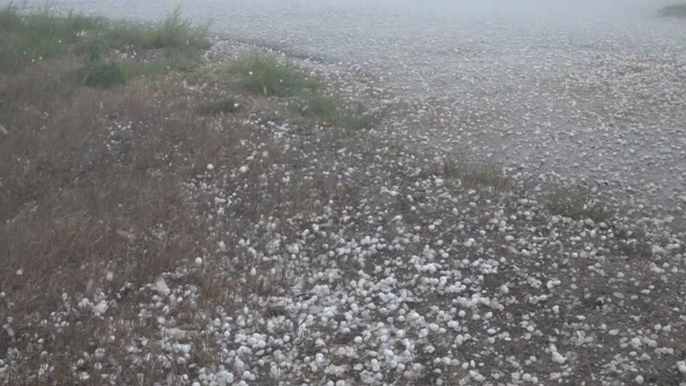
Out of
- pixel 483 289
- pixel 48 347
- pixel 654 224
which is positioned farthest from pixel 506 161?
pixel 48 347

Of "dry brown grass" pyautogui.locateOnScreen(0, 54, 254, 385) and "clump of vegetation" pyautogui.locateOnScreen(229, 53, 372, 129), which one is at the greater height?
"clump of vegetation" pyautogui.locateOnScreen(229, 53, 372, 129)

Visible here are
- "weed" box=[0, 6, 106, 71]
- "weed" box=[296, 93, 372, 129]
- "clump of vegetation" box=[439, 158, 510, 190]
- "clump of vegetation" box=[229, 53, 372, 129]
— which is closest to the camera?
"clump of vegetation" box=[439, 158, 510, 190]

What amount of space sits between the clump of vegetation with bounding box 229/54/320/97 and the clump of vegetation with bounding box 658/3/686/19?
31.7 feet

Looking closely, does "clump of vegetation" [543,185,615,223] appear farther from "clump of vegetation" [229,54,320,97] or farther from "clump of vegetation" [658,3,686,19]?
"clump of vegetation" [658,3,686,19]

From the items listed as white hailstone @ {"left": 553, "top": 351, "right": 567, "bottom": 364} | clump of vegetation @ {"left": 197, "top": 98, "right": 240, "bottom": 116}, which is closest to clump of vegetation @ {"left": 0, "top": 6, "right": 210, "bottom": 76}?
clump of vegetation @ {"left": 197, "top": 98, "right": 240, "bottom": 116}

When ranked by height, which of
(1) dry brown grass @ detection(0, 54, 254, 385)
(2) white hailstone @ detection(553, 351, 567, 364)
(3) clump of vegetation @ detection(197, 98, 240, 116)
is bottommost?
(2) white hailstone @ detection(553, 351, 567, 364)

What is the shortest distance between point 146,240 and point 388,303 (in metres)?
1.72

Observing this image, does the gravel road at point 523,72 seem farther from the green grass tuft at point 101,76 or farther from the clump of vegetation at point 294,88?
the green grass tuft at point 101,76

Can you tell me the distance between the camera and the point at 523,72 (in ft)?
34.4

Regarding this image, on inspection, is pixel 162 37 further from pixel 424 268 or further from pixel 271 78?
pixel 424 268

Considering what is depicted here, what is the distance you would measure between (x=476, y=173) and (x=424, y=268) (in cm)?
170

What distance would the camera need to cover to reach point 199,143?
7016mm

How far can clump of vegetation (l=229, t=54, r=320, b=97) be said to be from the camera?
29.2ft

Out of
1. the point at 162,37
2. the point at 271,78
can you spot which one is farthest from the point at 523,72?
the point at 162,37
